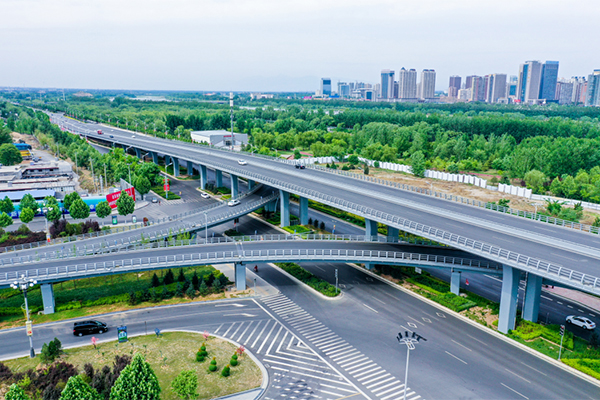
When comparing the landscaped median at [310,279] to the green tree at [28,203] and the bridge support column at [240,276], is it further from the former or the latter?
the green tree at [28,203]

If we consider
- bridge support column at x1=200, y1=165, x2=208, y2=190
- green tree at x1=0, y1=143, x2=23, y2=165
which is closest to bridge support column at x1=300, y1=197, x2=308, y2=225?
bridge support column at x1=200, y1=165, x2=208, y2=190

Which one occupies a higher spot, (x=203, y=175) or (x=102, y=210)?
(x=203, y=175)

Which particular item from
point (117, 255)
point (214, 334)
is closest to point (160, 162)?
point (117, 255)

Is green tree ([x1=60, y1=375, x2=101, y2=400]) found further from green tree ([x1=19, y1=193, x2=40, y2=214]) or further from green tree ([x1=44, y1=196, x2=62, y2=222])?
green tree ([x1=19, y1=193, x2=40, y2=214])

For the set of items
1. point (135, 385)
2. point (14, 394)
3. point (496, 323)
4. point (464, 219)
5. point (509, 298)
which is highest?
point (464, 219)

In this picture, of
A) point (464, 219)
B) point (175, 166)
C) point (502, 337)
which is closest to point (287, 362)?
point (502, 337)

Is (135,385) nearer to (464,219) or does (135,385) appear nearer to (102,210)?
(464,219)

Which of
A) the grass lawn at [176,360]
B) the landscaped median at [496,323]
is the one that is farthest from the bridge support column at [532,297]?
the grass lawn at [176,360]
